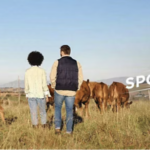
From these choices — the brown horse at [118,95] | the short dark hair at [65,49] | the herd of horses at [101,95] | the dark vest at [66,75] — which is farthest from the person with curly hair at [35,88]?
the brown horse at [118,95]

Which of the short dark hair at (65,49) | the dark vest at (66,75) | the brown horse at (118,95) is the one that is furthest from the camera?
the brown horse at (118,95)

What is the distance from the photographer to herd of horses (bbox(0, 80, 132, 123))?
10.4 metres

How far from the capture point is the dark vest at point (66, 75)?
6406 millimetres

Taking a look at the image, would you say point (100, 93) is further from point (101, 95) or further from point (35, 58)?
point (35, 58)

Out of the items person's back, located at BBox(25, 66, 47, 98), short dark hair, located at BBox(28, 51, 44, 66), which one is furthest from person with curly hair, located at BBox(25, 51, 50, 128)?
short dark hair, located at BBox(28, 51, 44, 66)

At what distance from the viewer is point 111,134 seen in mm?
6188

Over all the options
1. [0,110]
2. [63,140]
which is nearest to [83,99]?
[0,110]

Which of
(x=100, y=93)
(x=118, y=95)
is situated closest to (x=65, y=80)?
(x=100, y=93)

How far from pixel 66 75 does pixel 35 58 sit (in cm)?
91

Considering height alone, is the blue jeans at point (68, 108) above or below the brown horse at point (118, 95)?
below

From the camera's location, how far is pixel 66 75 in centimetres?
643

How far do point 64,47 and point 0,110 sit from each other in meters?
3.13

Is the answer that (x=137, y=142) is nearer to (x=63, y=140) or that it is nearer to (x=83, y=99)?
(x=63, y=140)

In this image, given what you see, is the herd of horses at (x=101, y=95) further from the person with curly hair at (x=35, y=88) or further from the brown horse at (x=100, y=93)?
the person with curly hair at (x=35, y=88)
